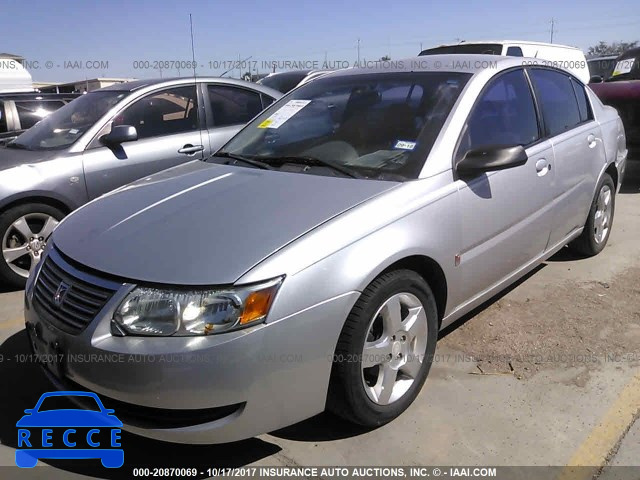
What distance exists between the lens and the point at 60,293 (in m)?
2.42

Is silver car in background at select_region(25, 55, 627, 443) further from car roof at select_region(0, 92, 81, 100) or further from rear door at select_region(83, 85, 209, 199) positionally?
car roof at select_region(0, 92, 81, 100)

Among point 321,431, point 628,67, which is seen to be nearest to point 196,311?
point 321,431

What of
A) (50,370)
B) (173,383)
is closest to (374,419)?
(173,383)

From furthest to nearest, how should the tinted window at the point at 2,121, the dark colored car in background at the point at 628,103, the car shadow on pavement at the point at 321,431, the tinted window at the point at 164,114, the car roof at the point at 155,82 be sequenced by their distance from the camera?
the dark colored car in background at the point at 628,103 < the tinted window at the point at 2,121 < the car roof at the point at 155,82 < the tinted window at the point at 164,114 < the car shadow on pavement at the point at 321,431

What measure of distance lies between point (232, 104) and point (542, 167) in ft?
10.8

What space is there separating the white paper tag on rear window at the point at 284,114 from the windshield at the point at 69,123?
203 centimetres

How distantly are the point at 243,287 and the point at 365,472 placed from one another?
3.18 ft

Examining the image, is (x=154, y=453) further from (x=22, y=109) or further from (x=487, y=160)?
(x=22, y=109)

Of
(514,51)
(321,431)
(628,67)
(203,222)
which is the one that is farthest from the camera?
(514,51)

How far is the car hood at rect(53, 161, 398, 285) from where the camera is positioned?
7.41ft

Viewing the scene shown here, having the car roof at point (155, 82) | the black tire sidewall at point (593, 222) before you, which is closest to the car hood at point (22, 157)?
the car roof at point (155, 82)

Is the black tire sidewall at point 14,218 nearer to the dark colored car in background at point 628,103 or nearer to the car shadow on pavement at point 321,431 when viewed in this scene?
the car shadow on pavement at point 321,431

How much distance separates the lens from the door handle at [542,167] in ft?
11.8

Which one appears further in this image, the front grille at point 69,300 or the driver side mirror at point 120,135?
the driver side mirror at point 120,135
